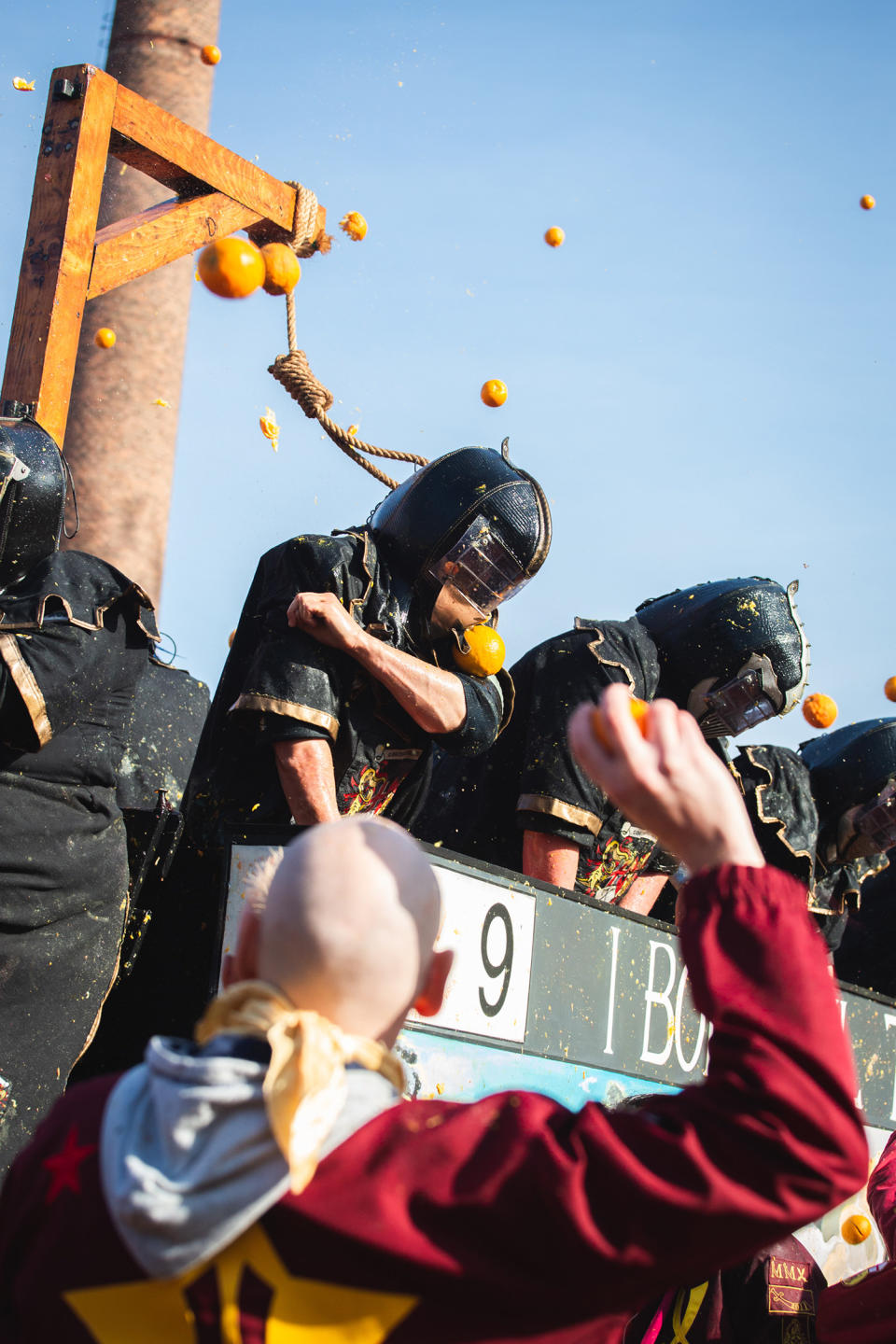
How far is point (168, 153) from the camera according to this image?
461cm

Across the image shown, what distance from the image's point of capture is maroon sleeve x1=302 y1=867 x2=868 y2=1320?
103cm

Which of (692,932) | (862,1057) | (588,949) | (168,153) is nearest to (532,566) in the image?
(588,949)

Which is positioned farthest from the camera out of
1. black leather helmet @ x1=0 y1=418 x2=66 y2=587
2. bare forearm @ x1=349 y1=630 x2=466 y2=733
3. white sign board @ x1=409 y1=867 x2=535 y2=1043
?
bare forearm @ x1=349 y1=630 x2=466 y2=733

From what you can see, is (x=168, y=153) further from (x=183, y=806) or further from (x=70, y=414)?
(x=70, y=414)

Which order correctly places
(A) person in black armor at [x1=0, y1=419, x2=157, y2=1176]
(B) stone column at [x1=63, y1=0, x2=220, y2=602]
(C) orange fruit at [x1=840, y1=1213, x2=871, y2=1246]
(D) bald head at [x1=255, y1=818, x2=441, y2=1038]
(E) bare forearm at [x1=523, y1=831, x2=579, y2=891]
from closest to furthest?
(D) bald head at [x1=255, y1=818, x2=441, y2=1038] → (A) person in black armor at [x1=0, y1=419, x2=157, y2=1176] → (E) bare forearm at [x1=523, y1=831, x2=579, y2=891] → (C) orange fruit at [x1=840, y1=1213, x2=871, y2=1246] → (B) stone column at [x1=63, y1=0, x2=220, y2=602]

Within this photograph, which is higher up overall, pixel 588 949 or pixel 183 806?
pixel 183 806

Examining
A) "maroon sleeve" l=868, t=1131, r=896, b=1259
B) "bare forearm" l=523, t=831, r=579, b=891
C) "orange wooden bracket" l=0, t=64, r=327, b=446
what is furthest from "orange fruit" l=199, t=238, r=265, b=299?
"maroon sleeve" l=868, t=1131, r=896, b=1259

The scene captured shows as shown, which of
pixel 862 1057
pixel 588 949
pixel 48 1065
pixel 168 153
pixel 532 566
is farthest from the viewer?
pixel 862 1057

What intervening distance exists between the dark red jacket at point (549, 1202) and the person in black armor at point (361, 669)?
6.34 ft

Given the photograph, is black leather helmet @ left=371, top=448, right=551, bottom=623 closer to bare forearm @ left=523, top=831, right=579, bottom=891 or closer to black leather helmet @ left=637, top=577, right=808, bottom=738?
bare forearm @ left=523, top=831, right=579, bottom=891

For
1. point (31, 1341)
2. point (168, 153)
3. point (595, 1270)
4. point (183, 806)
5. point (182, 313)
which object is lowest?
point (31, 1341)

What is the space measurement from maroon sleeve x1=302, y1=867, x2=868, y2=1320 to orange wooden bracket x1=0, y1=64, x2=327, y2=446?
10.7 ft

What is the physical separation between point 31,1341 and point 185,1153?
0.78 feet

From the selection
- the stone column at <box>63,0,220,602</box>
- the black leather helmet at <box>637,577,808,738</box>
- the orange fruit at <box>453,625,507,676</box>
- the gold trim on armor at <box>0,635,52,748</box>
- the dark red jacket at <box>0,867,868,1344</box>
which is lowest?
the dark red jacket at <box>0,867,868,1344</box>
